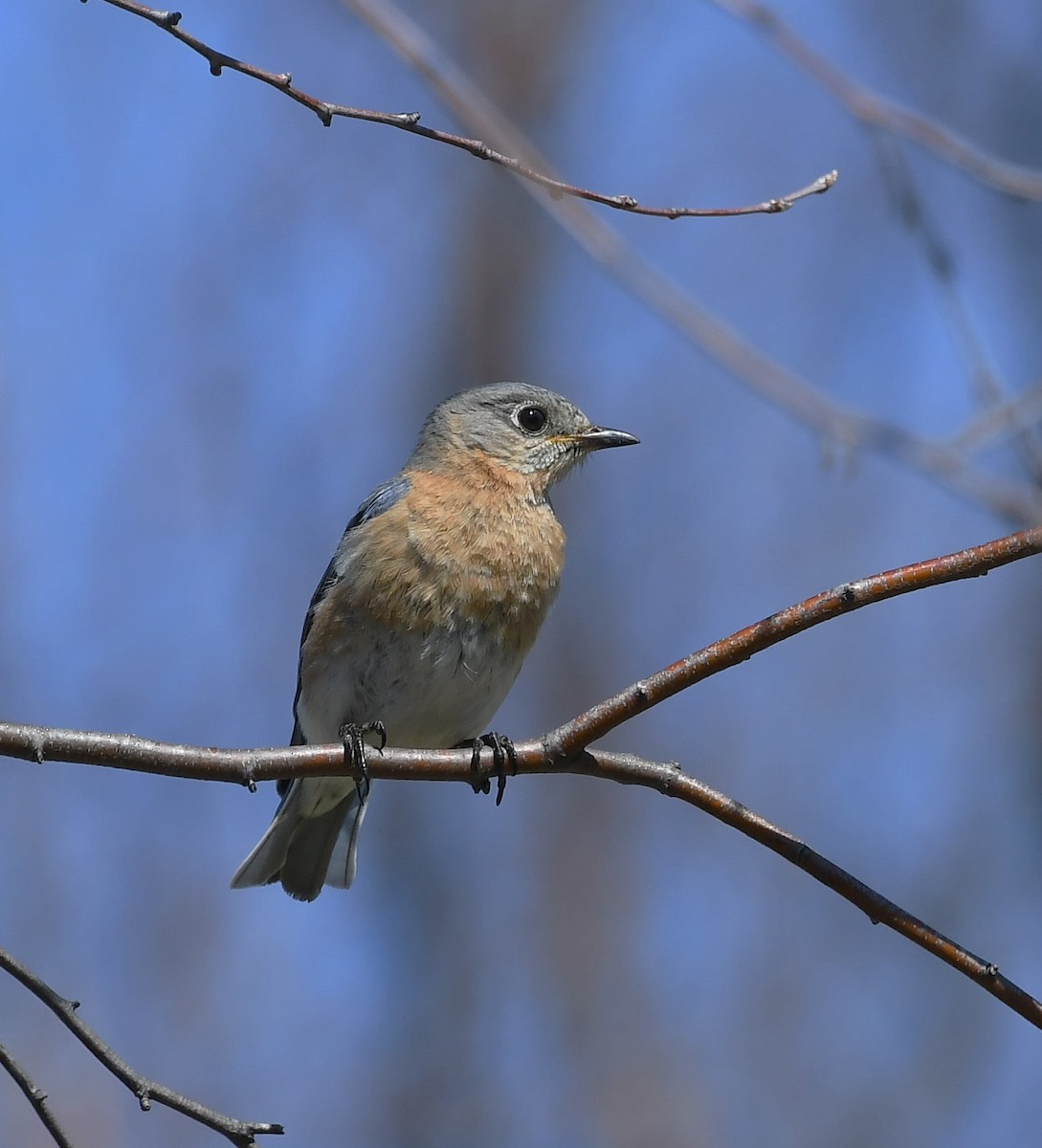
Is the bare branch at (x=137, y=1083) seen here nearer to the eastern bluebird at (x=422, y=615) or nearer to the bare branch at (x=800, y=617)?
the bare branch at (x=800, y=617)

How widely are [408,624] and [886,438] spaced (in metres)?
1.85

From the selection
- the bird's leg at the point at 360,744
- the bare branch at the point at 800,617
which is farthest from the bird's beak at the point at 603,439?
the bare branch at the point at 800,617

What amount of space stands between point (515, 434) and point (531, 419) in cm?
16

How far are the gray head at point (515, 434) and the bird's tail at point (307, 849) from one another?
4.99 feet

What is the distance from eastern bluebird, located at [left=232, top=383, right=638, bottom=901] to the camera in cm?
523

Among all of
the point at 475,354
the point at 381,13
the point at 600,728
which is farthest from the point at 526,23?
the point at 600,728

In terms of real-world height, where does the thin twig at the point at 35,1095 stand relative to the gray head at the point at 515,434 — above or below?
below

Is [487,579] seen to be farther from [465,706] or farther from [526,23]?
[526,23]

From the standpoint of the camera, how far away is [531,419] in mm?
6230

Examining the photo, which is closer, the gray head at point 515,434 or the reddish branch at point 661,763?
the reddish branch at point 661,763

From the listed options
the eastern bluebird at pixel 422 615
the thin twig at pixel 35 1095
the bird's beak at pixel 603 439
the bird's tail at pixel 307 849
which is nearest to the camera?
the thin twig at pixel 35 1095

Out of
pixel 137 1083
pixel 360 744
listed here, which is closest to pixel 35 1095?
pixel 137 1083

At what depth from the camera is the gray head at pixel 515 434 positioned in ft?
19.5

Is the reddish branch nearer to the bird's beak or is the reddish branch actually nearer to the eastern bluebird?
the eastern bluebird
